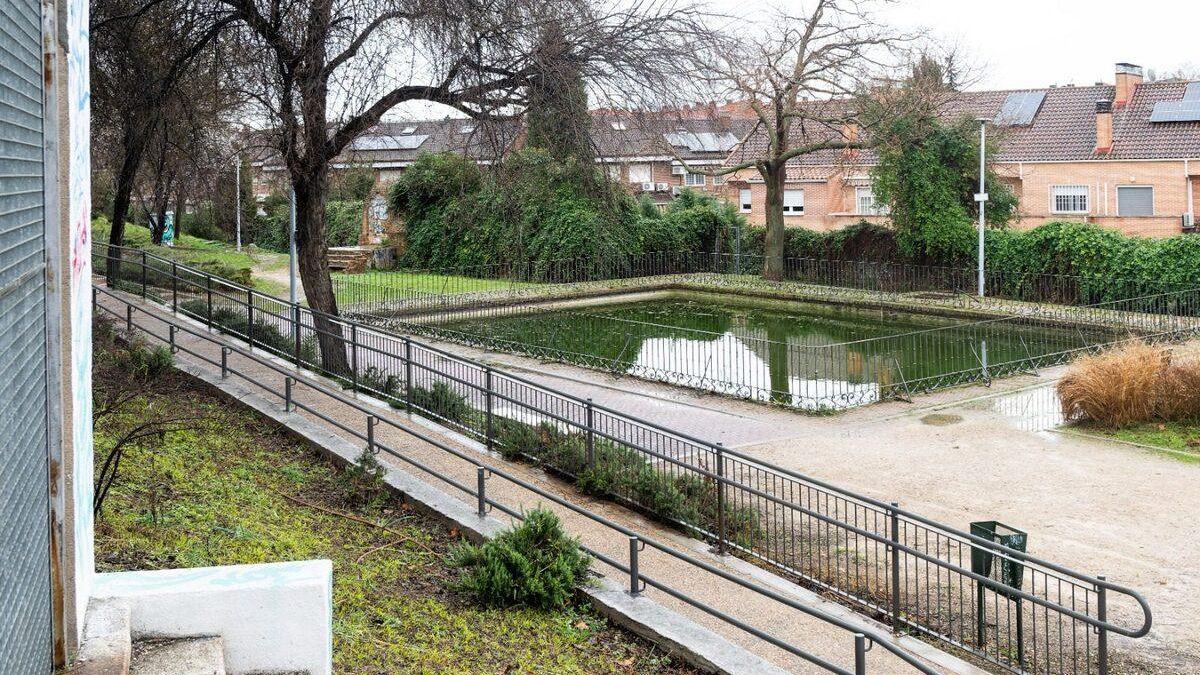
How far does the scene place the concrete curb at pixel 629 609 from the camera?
6906 millimetres

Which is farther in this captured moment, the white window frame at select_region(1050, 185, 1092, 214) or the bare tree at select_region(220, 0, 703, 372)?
the white window frame at select_region(1050, 185, 1092, 214)

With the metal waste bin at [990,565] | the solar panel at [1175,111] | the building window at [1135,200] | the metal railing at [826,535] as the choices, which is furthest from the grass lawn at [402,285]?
the metal waste bin at [990,565]

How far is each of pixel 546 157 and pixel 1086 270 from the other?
19730mm

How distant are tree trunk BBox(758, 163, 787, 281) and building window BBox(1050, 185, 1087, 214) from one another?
9591mm

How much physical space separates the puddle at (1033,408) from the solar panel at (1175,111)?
22.6m

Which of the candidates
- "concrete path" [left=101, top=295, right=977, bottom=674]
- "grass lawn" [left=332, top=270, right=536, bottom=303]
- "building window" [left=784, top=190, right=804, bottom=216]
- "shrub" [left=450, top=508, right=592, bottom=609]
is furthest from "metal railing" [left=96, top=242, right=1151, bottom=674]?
"building window" [left=784, top=190, right=804, bottom=216]

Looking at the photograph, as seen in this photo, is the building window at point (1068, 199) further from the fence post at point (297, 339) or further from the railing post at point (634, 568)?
the railing post at point (634, 568)

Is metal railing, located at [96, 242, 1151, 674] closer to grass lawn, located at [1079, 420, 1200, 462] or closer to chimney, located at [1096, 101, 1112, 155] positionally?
grass lawn, located at [1079, 420, 1200, 462]

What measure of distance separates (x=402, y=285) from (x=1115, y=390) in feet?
79.7

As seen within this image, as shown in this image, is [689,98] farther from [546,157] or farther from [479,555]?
[479,555]

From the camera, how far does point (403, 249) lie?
45.2m

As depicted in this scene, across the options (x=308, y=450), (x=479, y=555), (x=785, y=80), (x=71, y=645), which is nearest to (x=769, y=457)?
(x=308, y=450)

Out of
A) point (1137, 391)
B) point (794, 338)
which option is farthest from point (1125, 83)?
point (1137, 391)

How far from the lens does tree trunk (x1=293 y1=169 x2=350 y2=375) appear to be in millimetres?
17250
